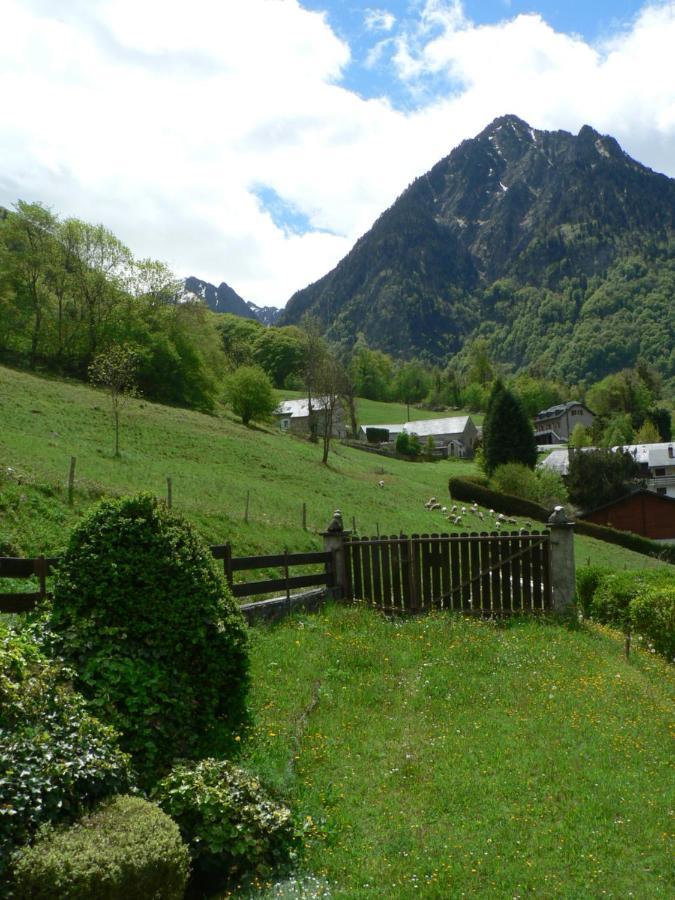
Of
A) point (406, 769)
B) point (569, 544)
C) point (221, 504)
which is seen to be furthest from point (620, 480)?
point (406, 769)

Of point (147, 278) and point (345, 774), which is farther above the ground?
point (147, 278)

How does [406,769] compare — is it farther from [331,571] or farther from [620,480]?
[620,480]

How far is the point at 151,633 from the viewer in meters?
6.39

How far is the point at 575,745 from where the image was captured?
6965 mm

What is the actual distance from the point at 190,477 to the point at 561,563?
20170mm

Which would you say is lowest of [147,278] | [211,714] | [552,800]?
[552,800]

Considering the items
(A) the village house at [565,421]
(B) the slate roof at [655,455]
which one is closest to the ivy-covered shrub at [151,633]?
(B) the slate roof at [655,455]

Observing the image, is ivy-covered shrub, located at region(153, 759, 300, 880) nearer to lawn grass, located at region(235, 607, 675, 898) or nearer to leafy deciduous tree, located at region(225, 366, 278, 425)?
lawn grass, located at region(235, 607, 675, 898)

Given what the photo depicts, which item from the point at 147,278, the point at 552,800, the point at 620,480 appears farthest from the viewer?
the point at 147,278

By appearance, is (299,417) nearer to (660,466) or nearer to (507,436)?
(507,436)

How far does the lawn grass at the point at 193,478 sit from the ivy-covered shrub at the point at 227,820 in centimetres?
957

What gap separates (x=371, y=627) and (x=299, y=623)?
4.13 ft

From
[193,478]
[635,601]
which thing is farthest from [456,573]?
[193,478]

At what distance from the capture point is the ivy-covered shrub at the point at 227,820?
480cm
